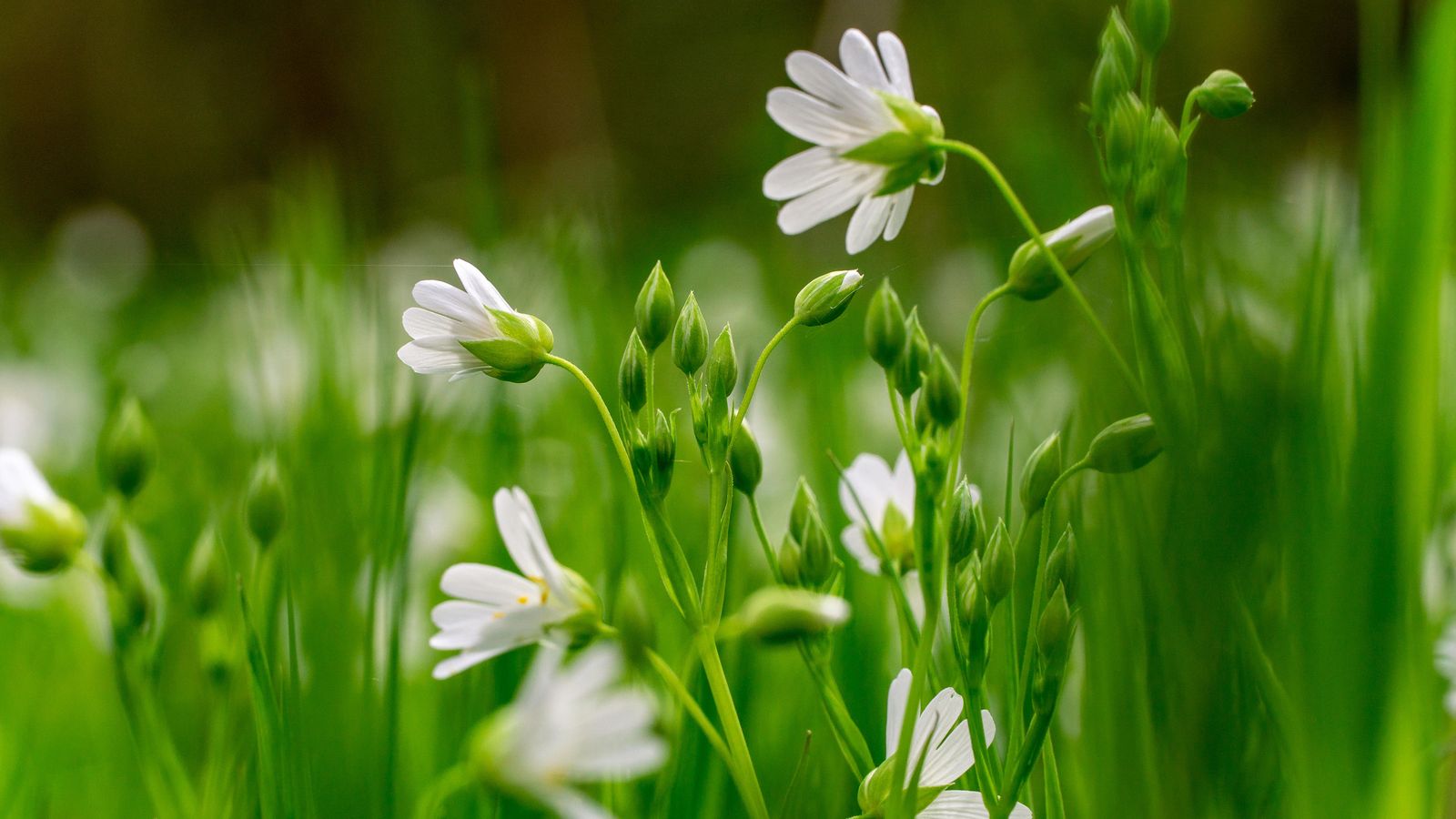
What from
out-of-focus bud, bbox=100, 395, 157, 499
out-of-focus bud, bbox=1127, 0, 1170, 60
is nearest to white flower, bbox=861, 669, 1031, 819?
out-of-focus bud, bbox=1127, 0, 1170, 60

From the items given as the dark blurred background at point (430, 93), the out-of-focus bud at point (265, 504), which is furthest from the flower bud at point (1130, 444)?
the dark blurred background at point (430, 93)

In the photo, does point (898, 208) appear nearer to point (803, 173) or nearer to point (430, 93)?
point (803, 173)

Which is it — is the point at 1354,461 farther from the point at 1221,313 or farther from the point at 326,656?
the point at 326,656

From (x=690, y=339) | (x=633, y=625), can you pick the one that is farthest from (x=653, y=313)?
(x=633, y=625)

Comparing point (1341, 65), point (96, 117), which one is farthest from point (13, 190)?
point (1341, 65)

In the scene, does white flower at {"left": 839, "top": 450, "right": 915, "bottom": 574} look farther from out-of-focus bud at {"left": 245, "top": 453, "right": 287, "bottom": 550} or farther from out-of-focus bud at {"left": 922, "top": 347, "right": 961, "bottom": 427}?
out-of-focus bud at {"left": 245, "top": 453, "right": 287, "bottom": 550}

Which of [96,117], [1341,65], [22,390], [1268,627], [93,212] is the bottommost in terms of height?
[1268,627]
